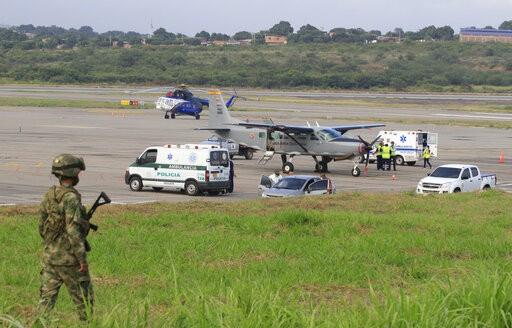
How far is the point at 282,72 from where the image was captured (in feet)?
557

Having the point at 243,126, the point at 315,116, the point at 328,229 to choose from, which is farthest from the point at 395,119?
the point at 328,229

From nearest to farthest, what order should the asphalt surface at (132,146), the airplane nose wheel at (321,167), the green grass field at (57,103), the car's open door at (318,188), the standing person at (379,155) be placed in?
1. the car's open door at (318,188)
2. the asphalt surface at (132,146)
3. the airplane nose wheel at (321,167)
4. the standing person at (379,155)
5. the green grass field at (57,103)

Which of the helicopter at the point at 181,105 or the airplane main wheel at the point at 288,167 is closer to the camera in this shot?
the airplane main wheel at the point at 288,167

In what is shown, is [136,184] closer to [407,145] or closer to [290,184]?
[290,184]

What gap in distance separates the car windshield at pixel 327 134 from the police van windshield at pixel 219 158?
40.4 feet

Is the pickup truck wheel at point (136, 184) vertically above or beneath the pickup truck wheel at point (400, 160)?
above

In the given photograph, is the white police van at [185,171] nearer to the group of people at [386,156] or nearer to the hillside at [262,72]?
the group of people at [386,156]

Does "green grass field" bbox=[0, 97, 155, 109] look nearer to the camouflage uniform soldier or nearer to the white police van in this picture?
the white police van

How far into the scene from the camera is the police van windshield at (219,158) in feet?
124

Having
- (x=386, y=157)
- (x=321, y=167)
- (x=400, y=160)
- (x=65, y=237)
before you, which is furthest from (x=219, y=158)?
(x=65, y=237)

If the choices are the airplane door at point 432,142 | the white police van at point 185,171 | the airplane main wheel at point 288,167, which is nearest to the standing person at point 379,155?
the airplane main wheel at point 288,167

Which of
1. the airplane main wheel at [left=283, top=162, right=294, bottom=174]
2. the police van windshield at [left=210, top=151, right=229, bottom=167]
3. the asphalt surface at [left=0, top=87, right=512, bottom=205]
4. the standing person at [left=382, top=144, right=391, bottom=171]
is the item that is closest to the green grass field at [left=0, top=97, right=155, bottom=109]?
the asphalt surface at [left=0, top=87, right=512, bottom=205]

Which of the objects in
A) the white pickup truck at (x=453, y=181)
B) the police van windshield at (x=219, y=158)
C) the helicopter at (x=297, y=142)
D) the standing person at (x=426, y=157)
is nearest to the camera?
the police van windshield at (x=219, y=158)

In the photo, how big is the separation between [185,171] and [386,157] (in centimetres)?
1657
